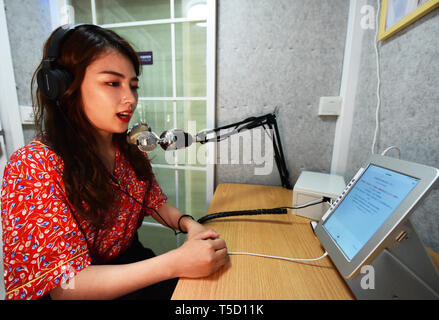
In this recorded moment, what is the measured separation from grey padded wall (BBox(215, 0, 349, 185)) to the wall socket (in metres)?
0.03

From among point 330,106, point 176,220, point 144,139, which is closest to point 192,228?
point 176,220

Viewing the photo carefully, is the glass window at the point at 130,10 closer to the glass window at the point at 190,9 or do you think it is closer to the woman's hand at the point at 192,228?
the glass window at the point at 190,9

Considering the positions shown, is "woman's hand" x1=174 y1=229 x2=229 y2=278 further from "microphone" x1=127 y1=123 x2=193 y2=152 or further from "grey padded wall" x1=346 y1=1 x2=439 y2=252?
"grey padded wall" x1=346 y1=1 x2=439 y2=252

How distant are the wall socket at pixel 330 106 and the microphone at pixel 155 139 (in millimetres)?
744

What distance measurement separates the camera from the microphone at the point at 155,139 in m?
0.54

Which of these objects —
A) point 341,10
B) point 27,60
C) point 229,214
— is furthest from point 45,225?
point 341,10

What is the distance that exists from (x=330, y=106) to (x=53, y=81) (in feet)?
3.56

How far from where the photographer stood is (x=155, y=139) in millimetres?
550

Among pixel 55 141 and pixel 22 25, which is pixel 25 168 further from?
pixel 22 25

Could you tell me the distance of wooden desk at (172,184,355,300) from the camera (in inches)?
16.1

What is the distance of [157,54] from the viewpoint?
117 centimetres

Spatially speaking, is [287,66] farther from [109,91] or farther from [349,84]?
[109,91]

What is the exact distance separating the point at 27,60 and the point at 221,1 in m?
1.14

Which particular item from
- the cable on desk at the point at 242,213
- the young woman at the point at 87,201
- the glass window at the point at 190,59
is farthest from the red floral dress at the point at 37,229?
the glass window at the point at 190,59
